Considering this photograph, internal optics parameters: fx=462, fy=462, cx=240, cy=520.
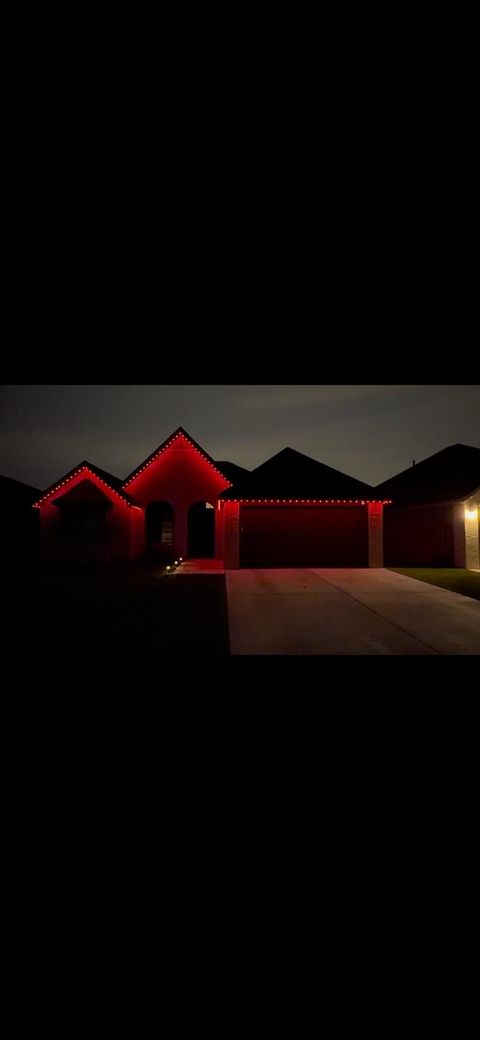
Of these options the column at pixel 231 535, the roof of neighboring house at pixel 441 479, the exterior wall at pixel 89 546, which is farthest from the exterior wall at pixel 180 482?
the roof of neighboring house at pixel 441 479

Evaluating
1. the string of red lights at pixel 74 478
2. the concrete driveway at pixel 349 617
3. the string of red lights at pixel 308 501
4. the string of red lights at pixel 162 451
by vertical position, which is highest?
the string of red lights at pixel 162 451

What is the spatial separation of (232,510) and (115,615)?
29.7 ft

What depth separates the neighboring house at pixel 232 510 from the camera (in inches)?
720

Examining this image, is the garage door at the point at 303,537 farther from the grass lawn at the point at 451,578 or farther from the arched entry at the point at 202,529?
the arched entry at the point at 202,529

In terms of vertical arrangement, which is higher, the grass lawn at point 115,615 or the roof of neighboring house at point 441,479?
the roof of neighboring house at point 441,479

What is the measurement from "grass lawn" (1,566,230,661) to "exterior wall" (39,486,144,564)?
283cm

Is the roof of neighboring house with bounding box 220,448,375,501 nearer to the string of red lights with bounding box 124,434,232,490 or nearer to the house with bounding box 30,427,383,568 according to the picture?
the house with bounding box 30,427,383,568

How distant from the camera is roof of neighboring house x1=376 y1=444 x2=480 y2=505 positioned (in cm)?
2028

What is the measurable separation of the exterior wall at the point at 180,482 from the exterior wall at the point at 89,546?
6.14ft

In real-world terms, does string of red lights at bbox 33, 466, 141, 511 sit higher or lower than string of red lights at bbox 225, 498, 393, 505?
higher

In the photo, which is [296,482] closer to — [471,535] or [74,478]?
[471,535]

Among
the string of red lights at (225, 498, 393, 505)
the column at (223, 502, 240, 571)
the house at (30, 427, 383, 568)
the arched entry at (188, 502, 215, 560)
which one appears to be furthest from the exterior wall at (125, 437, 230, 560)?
the arched entry at (188, 502, 215, 560)
